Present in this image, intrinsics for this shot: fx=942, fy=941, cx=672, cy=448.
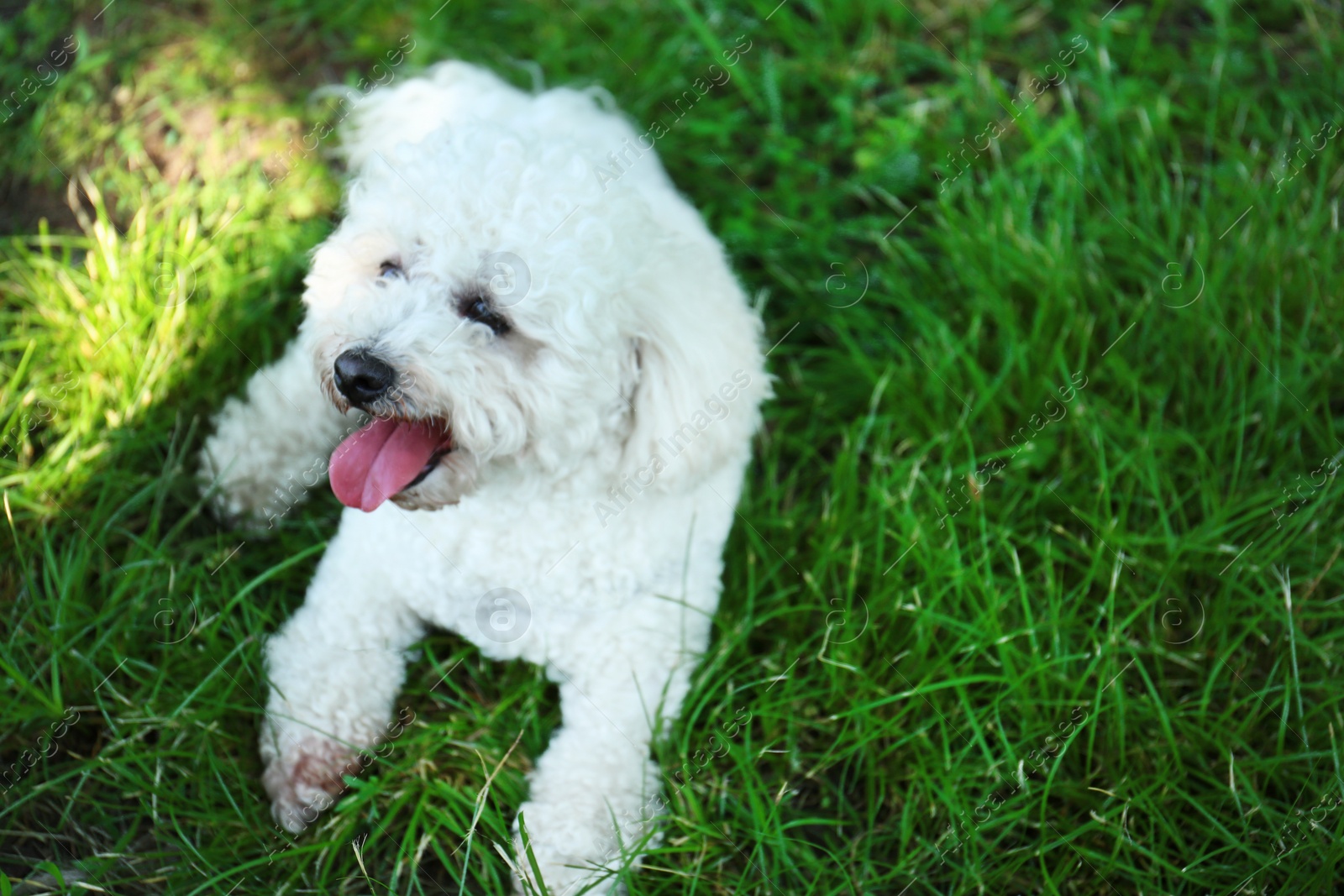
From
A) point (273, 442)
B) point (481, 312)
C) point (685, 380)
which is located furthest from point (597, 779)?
point (273, 442)

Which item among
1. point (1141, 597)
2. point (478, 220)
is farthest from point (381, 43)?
point (1141, 597)

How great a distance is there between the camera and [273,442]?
241 cm

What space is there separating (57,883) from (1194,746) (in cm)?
240

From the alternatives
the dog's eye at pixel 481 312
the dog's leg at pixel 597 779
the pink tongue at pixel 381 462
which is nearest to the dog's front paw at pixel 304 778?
the dog's leg at pixel 597 779

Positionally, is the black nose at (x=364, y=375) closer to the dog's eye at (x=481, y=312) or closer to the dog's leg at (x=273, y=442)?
the dog's eye at (x=481, y=312)

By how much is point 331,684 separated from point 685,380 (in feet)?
3.43

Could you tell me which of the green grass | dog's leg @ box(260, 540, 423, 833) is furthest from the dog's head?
the green grass

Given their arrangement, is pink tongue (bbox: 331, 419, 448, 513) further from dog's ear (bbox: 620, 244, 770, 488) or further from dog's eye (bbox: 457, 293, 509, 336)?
dog's ear (bbox: 620, 244, 770, 488)

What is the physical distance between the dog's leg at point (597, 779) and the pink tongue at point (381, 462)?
60 cm

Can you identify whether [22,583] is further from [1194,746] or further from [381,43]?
[1194,746]

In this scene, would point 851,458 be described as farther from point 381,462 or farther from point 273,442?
point 273,442

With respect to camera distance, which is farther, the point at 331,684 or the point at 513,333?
the point at 331,684

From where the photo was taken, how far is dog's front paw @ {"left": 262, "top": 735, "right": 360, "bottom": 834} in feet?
6.61

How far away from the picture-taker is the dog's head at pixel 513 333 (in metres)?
1.72
